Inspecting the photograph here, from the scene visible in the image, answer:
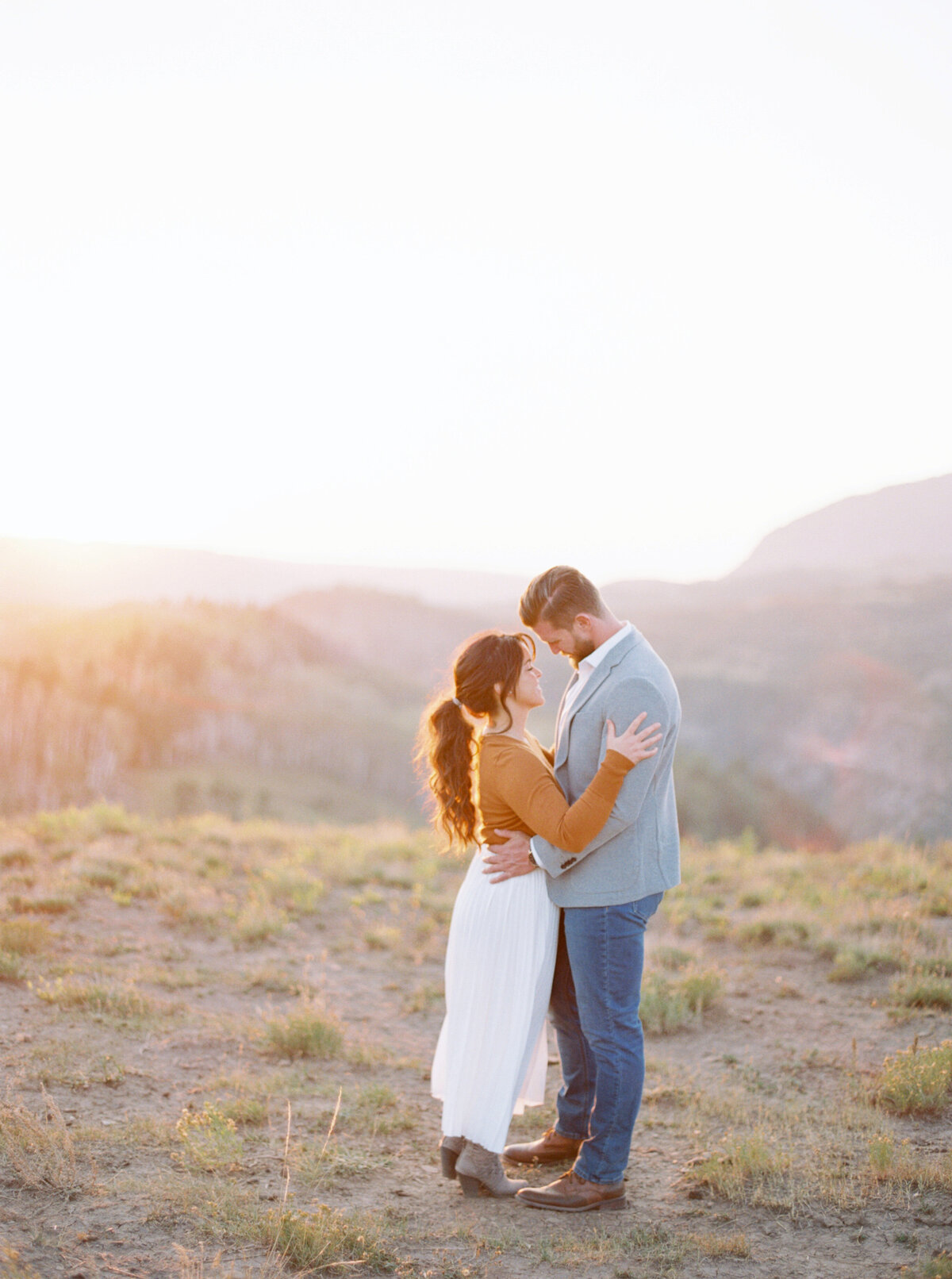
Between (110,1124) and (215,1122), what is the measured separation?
0.64 metres

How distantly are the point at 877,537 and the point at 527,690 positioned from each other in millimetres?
101597

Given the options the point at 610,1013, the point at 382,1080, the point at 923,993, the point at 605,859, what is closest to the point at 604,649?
the point at 605,859

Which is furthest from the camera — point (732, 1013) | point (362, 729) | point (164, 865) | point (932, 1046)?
point (362, 729)

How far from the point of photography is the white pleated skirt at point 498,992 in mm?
3576

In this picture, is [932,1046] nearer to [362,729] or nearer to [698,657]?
[362,729]

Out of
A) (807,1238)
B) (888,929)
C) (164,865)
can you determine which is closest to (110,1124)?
(807,1238)

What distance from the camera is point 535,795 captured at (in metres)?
3.34

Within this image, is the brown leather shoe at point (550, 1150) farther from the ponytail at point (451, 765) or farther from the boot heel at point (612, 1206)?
the ponytail at point (451, 765)

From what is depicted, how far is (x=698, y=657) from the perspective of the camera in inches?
3684

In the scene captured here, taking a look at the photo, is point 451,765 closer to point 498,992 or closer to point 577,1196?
point 498,992

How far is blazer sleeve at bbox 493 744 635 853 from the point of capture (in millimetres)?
3197

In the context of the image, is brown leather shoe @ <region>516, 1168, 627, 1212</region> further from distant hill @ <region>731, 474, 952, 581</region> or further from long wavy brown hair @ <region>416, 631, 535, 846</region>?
distant hill @ <region>731, 474, 952, 581</region>

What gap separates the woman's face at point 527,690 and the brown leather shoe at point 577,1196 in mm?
1922

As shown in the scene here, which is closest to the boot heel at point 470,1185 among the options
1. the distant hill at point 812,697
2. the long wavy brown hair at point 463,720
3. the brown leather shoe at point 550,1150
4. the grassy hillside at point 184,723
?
the brown leather shoe at point 550,1150
